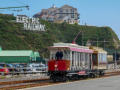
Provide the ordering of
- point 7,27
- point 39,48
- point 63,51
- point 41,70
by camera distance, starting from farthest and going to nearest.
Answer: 1. point 7,27
2. point 39,48
3. point 41,70
4. point 63,51

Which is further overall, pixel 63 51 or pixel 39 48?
pixel 39 48

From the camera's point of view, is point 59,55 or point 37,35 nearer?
point 59,55

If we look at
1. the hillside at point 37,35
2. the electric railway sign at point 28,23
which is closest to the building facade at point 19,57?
the hillside at point 37,35

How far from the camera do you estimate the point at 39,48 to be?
13300cm

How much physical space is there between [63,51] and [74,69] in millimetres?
1981

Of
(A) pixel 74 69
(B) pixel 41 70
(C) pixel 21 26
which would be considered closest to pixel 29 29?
(C) pixel 21 26

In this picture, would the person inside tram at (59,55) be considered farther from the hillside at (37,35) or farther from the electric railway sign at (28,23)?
the electric railway sign at (28,23)

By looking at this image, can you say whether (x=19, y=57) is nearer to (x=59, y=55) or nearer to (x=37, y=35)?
(x=59, y=55)

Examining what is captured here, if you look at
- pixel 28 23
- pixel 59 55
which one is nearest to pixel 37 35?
pixel 28 23

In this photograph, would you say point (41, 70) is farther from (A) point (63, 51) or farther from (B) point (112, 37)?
(B) point (112, 37)

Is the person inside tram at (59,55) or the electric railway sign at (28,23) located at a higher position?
the electric railway sign at (28,23)

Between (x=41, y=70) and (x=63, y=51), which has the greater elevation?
(x=63, y=51)

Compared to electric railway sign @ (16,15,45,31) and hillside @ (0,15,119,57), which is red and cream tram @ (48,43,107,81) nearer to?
hillside @ (0,15,119,57)

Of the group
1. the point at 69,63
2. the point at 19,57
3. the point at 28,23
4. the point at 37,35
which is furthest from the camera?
the point at 37,35
